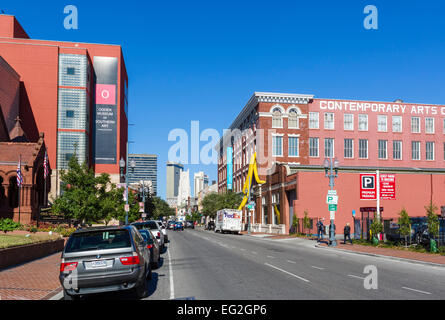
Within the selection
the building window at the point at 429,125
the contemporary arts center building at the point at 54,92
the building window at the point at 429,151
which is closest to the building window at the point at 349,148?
the building window at the point at 429,151

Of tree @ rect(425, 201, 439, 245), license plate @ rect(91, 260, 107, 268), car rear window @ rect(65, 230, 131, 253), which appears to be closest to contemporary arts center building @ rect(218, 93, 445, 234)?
tree @ rect(425, 201, 439, 245)

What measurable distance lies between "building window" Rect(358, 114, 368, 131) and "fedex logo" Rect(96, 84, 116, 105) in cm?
4376

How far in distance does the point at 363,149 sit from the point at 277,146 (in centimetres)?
1480

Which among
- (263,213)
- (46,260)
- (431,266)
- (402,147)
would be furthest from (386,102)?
(46,260)

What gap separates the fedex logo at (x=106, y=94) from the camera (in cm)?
8038

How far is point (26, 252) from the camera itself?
1866cm

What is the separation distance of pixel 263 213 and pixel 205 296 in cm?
5972

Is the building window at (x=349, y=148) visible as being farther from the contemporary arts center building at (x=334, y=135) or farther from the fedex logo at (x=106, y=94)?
the fedex logo at (x=106, y=94)

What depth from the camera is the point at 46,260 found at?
19469 mm

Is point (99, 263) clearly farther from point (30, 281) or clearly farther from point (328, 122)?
point (328, 122)

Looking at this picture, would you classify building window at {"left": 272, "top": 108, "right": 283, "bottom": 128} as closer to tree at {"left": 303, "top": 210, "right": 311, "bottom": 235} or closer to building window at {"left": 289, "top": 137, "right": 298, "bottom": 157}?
building window at {"left": 289, "top": 137, "right": 298, "bottom": 157}

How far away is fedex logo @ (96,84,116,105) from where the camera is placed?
8038 cm

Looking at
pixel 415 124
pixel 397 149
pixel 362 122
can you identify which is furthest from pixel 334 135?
pixel 415 124
